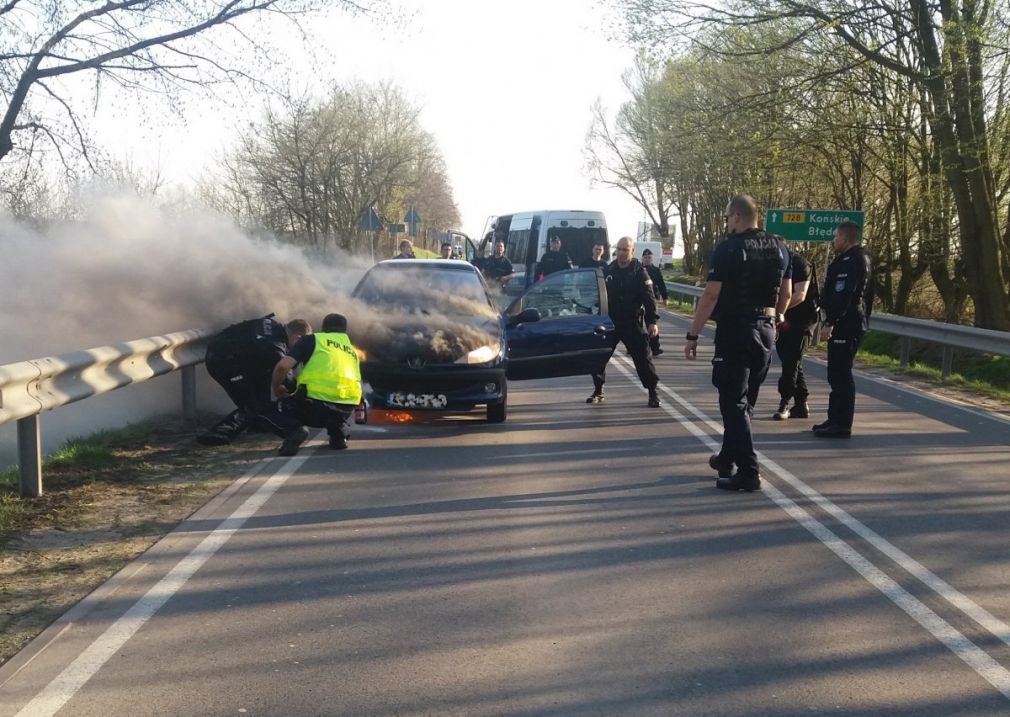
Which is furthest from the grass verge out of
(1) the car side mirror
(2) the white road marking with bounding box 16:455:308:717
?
(1) the car side mirror

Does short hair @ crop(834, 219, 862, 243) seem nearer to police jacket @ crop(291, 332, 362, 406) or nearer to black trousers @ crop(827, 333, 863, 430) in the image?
black trousers @ crop(827, 333, 863, 430)

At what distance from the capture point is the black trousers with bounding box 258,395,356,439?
382 inches

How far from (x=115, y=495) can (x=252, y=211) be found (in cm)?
3984

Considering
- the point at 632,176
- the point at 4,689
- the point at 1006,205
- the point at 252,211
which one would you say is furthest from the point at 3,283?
the point at 632,176

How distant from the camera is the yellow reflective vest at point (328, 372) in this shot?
964 cm

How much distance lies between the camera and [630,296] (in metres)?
12.8

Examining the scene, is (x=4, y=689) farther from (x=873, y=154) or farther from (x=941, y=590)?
(x=873, y=154)

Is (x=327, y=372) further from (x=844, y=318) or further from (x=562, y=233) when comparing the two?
(x=562, y=233)

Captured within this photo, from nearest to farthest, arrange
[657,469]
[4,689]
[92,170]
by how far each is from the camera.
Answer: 1. [4,689]
2. [657,469]
3. [92,170]

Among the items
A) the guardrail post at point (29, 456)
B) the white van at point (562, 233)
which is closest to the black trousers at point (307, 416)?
the guardrail post at point (29, 456)

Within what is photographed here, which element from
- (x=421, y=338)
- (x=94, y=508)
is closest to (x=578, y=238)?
(x=421, y=338)

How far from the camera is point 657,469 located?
8.99 m

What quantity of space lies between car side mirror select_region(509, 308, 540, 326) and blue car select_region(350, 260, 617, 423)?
0.01m

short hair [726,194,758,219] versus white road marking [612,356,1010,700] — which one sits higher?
short hair [726,194,758,219]
